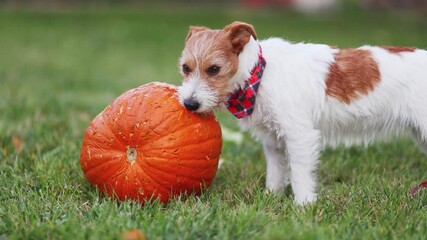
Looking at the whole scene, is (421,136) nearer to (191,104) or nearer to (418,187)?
(418,187)

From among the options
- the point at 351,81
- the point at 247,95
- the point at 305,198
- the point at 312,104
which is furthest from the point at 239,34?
the point at 305,198

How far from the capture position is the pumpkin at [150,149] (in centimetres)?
408

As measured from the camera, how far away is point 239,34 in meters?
4.14

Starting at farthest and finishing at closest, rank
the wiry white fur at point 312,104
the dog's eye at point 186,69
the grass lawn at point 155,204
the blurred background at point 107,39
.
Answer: the blurred background at point 107,39 < the wiry white fur at point 312,104 < the dog's eye at point 186,69 < the grass lawn at point 155,204

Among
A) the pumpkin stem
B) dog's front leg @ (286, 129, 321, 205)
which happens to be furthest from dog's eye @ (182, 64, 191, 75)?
dog's front leg @ (286, 129, 321, 205)

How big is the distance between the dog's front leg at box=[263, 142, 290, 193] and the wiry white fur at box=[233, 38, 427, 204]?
3cm

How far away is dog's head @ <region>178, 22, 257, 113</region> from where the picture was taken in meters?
4.03

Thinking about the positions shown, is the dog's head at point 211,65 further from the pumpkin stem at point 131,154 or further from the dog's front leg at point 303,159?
the dog's front leg at point 303,159

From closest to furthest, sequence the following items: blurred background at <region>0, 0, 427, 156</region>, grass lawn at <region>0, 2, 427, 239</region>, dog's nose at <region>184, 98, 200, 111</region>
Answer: grass lawn at <region>0, 2, 427, 239</region> → dog's nose at <region>184, 98, 200, 111</region> → blurred background at <region>0, 0, 427, 156</region>

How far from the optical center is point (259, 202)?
396 cm

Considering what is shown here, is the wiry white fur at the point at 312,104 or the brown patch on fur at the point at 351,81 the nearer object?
the wiry white fur at the point at 312,104

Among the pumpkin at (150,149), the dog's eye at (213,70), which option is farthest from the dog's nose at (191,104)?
the dog's eye at (213,70)

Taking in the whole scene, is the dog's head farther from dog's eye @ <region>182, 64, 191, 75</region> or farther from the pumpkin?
the pumpkin

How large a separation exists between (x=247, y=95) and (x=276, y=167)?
0.83m
